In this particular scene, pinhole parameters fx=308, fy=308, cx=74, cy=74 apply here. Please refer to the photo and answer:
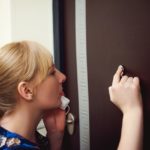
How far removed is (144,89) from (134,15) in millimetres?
285

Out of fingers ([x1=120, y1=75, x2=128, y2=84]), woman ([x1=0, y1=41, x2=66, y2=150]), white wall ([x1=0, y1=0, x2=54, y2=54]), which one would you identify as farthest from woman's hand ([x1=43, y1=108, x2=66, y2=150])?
white wall ([x1=0, y1=0, x2=54, y2=54])

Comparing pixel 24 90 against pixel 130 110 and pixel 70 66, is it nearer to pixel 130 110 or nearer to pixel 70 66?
pixel 130 110

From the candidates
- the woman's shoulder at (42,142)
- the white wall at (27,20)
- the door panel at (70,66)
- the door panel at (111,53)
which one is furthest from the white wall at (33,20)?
the woman's shoulder at (42,142)

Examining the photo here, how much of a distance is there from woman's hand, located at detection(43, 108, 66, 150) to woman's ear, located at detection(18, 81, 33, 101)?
27 centimetres

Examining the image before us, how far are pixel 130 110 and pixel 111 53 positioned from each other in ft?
1.05

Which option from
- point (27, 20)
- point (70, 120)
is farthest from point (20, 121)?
point (27, 20)

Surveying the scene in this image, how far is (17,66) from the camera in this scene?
106 centimetres

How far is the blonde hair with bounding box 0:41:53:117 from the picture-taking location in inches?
41.6

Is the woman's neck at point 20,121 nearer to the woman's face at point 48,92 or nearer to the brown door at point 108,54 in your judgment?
the woman's face at point 48,92

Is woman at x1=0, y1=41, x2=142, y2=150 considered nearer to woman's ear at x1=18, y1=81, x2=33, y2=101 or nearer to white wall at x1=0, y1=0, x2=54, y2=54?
woman's ear at x1=18, y1=81, x2=33, y2=101

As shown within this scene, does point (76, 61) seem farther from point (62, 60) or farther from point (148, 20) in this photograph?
point (148, 20)

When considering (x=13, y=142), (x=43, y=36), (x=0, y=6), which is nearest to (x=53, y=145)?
(x=13, y=142)

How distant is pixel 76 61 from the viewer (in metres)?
1.55

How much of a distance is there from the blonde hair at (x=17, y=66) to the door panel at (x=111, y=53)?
313mm
